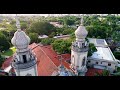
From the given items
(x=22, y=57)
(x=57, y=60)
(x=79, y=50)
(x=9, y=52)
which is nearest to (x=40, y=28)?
(x=9, y=52)

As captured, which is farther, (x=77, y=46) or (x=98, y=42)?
(x=98, y=42)

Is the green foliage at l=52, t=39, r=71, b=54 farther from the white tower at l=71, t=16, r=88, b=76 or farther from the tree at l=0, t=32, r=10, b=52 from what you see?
the tree at l=0, t=32, r=10, b=52

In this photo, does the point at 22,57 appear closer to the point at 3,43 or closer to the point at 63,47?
the point at 63,47

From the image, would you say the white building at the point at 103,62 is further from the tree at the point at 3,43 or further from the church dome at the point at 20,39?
the tree at the point at 3,43

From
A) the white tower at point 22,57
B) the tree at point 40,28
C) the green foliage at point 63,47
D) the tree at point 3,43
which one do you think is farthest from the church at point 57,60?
the tree at point 40,28

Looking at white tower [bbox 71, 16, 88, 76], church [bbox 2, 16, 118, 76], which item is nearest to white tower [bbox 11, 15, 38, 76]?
church [bbox 2, 16, 118, 76]
